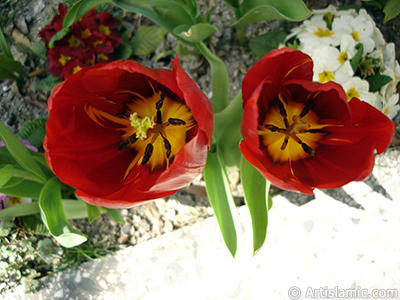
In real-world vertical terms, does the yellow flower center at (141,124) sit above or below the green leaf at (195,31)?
below

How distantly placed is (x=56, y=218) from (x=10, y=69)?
781 millimetres

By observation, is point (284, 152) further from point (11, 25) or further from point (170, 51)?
point (11, 25)

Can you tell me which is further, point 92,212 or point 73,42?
point 73,42

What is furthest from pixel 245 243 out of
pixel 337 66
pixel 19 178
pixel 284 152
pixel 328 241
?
pixel 19 178

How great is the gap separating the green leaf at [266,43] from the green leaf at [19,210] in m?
0.99

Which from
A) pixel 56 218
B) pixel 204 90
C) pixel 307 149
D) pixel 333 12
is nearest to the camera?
pixel 307 149

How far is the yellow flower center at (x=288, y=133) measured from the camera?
89 centimetres

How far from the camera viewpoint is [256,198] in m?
0.95

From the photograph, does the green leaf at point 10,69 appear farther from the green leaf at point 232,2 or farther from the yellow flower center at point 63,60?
the green leaf at point 232,2

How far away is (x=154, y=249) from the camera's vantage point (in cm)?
141

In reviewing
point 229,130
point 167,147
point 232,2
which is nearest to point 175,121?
point 167,147

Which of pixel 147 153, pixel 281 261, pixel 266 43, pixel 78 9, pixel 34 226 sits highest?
pixel 78 9

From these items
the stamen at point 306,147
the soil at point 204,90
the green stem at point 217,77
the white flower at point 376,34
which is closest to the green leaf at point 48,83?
the soil at point 204,90

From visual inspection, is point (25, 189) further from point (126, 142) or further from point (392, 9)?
point (392, 9)
